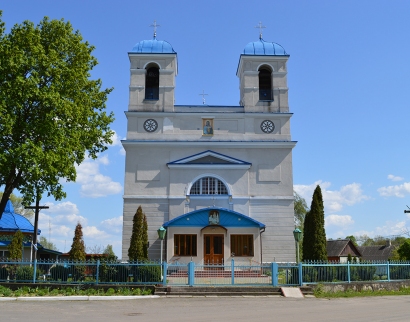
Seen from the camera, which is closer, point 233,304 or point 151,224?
point 233,304

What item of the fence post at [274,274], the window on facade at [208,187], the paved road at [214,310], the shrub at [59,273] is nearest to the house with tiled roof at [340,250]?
the window on facade at [208,187]

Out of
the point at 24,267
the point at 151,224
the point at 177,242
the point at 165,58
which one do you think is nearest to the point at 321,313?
the point at 24,267

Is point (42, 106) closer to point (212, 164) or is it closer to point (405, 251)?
point (212, 164)

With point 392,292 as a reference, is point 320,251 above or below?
above

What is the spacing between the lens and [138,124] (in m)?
29.7

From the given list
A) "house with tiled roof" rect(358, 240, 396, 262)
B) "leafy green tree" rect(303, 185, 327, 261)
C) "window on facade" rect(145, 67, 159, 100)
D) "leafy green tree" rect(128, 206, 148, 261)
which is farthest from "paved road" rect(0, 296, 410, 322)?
"house with tiled roof" rect(358, 240, 396, 262)

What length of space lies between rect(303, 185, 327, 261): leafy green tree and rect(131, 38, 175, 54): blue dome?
14.5 metres

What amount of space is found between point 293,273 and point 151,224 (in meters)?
11.1

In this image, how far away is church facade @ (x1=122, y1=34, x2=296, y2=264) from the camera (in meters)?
26.4

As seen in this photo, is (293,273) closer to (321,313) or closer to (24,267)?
(321,313)

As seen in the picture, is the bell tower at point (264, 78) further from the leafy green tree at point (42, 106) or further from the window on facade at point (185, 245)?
the leafy green tree at point (42, 106)

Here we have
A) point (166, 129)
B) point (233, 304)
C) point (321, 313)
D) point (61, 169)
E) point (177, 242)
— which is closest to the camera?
point (321, 313)

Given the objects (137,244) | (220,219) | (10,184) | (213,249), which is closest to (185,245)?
(213,249)

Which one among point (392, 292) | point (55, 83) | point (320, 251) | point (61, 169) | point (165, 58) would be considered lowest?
point (392, 292)
